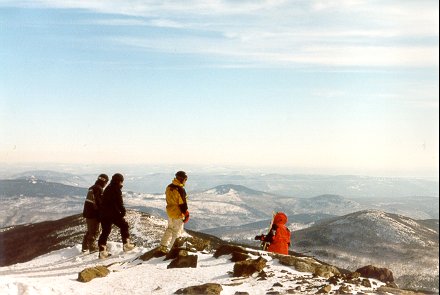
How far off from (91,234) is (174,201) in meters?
5.28

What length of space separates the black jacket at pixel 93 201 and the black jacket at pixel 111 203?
83 cm

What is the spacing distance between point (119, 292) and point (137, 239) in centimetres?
1857

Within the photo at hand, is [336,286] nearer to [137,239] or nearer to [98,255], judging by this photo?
[98,255]

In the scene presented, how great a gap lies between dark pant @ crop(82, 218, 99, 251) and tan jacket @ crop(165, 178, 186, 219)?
4237 millimetres

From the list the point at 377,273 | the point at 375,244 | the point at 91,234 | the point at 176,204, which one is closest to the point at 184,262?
the point at 176,204

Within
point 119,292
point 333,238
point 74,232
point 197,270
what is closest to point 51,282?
point 119,292

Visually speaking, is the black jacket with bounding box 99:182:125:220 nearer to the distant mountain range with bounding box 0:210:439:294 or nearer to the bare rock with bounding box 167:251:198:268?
the bare rock with bounding box 167:251:198:268

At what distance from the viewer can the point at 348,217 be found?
157 metres

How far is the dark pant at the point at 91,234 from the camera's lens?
1894cm

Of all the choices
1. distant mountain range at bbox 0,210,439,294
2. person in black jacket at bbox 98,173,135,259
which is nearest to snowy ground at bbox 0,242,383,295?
person in black jacket at bbox 98,173,135,259

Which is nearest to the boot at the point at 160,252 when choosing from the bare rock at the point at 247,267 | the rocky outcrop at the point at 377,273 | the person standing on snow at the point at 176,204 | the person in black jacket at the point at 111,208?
the person standing on snow at the point at 176,204

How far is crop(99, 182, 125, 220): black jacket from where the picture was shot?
17.2 metres

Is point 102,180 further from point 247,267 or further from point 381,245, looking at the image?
point 381,245

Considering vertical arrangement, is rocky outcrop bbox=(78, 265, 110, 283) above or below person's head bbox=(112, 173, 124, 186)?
below
